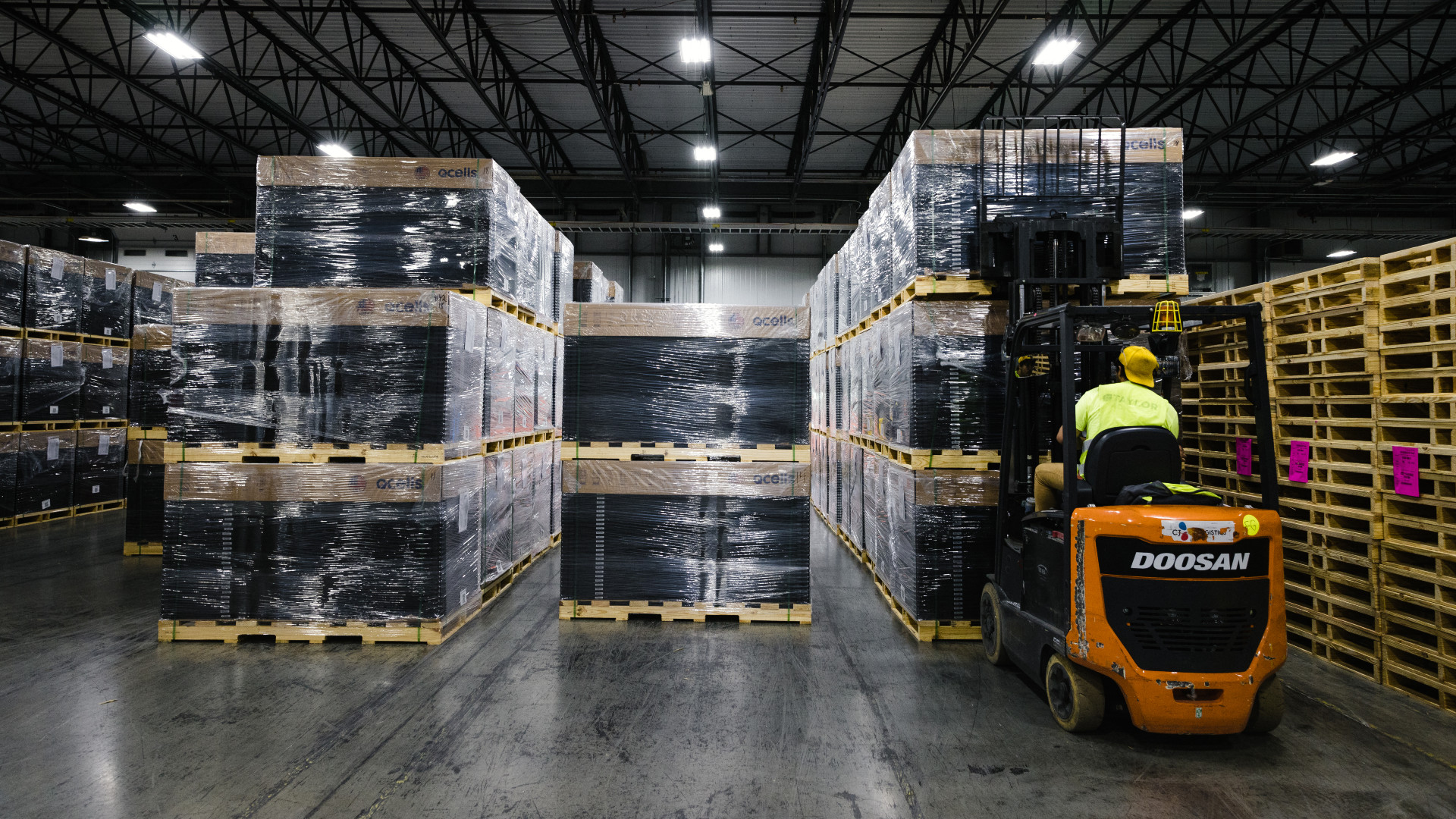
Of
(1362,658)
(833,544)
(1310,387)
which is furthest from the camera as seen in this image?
(833,544)

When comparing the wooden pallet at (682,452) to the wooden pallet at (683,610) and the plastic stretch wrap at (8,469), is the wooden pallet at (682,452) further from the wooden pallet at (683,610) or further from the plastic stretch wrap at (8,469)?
the plastic stretch wrap at (8,469)

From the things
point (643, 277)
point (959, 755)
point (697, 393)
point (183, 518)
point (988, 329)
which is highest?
point (643, 277)

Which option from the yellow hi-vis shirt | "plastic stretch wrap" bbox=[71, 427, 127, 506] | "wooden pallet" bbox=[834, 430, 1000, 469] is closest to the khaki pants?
the yellow hi-vis shirt

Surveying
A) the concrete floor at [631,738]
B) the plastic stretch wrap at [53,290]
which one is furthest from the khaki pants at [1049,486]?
the plastic stretch wrap at [53,290]

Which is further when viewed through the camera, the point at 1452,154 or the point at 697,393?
Result: the point at 1452,154

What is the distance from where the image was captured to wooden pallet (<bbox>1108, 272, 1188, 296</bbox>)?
4590 mm

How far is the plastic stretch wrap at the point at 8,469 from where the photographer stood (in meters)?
8.26

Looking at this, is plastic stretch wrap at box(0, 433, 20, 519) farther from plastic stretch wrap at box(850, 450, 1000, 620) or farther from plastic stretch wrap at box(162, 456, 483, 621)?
plastic stretch wrap at box(850, 450, 1000, 620)

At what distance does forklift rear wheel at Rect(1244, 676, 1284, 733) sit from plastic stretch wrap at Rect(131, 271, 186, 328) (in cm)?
1344

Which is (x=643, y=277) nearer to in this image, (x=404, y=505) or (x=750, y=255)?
(x=750, y=255)

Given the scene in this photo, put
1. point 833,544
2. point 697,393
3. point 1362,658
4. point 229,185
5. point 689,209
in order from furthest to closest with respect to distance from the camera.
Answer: point 689,209
point 229,185
point 833,544
point 697,393
point 1362,658

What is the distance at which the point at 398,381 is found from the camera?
4586 millimetres

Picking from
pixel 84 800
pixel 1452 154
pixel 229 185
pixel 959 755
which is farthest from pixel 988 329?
pixel 229 185

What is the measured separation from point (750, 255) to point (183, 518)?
14.7 m
